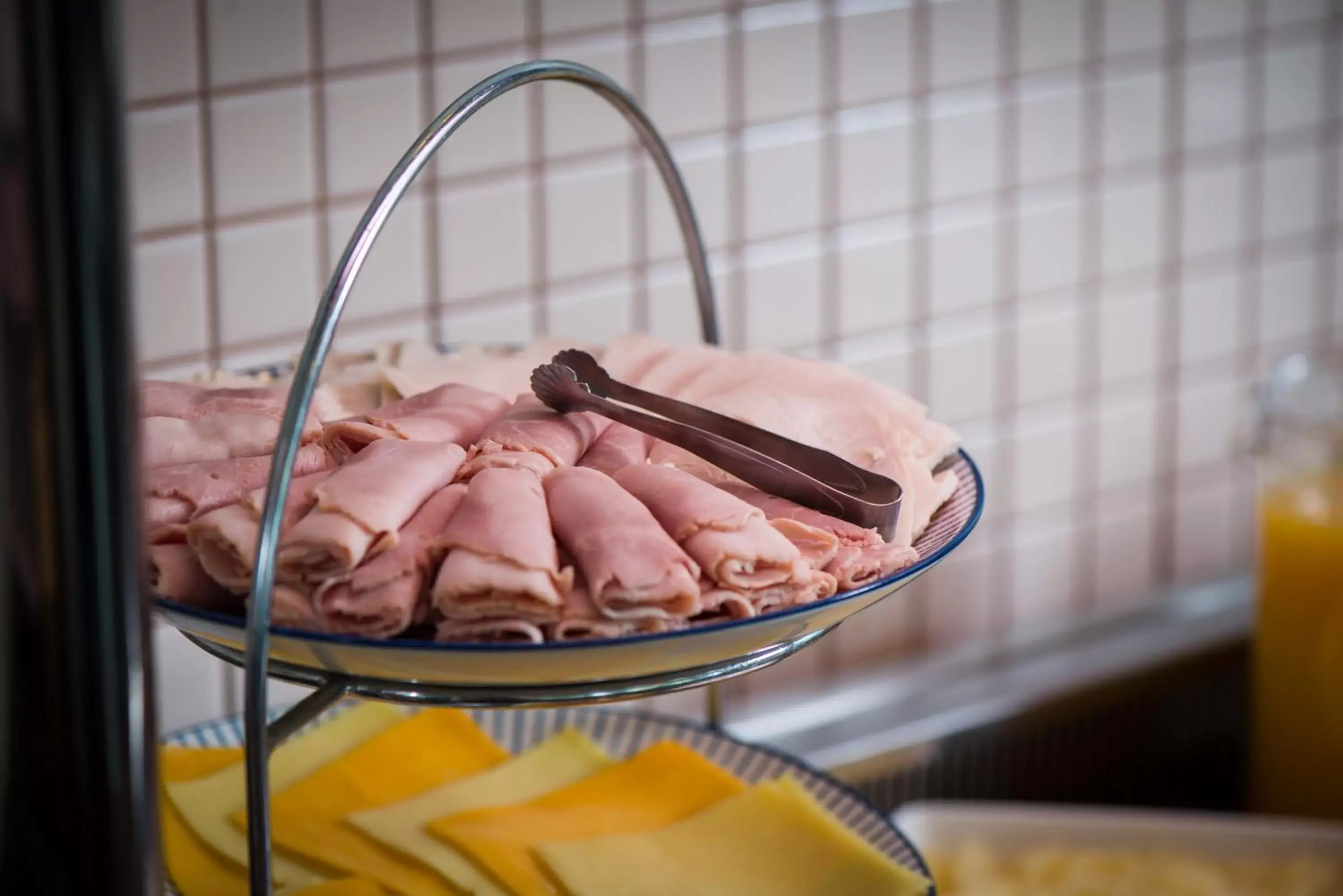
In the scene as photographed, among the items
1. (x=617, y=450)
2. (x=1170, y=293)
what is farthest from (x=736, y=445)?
(x=1170, y=293)

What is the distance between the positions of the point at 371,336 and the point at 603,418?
0.48 metres

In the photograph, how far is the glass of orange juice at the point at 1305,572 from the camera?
1265 mm

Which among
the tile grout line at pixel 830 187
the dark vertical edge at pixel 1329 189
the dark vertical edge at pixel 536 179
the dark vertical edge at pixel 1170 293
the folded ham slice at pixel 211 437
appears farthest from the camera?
the dark vertical edge at pixel 1329 189

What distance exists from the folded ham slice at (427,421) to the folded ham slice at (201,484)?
17 millimetres

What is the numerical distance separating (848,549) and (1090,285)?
0.95 meters

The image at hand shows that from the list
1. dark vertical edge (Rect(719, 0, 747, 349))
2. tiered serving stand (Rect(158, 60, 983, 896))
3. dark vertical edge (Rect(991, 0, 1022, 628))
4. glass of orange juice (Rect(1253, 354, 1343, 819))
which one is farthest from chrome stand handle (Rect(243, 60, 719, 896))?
glass of orange juice (Rect(1253, 354, 1343, 819))

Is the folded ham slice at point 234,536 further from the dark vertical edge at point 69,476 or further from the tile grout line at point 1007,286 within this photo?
the tile grout line at point 1007,286

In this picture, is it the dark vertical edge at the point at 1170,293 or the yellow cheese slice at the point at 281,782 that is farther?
the dark vertical edge at the point at 1170,293

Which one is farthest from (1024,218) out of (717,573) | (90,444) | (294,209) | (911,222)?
(90,444)

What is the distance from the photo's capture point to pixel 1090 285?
136cm

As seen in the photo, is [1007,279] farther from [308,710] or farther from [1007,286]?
[308,710]

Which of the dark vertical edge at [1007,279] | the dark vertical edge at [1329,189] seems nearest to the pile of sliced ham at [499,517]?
the dark vertical edge at [1007,279]

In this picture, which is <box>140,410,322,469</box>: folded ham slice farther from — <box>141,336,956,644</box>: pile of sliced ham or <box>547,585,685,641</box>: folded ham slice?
<box>547,585,685,641</box>: folded ham slice

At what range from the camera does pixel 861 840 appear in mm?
601
